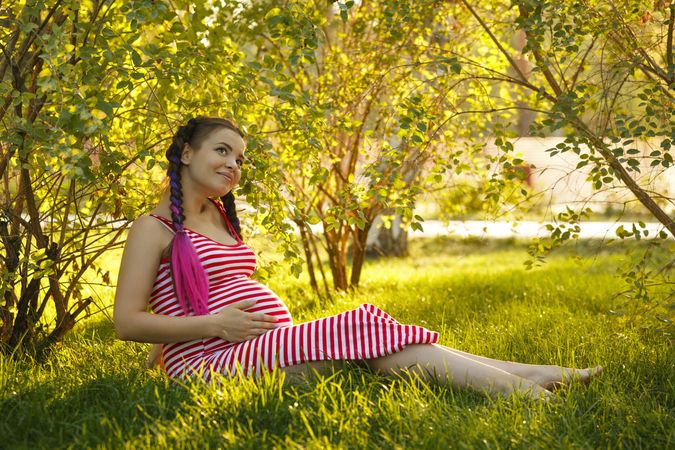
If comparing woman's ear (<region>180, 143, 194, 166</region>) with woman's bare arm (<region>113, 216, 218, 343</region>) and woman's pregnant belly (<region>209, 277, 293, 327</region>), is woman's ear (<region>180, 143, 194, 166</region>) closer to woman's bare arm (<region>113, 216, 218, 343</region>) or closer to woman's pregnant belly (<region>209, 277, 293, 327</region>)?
woman's bare arm (<region>113, 216, 218, 343</region>)

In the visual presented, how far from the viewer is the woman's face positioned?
2961 millimetres

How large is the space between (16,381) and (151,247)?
65 cm

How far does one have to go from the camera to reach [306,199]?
5.27 metres

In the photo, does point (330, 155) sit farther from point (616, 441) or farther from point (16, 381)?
point (616, 441)

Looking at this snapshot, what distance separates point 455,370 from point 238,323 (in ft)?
2.45

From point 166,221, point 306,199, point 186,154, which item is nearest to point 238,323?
point 166,221

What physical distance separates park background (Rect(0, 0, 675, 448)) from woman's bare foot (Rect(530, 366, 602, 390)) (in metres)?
0.09

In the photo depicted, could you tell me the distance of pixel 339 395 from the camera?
2.63 meters

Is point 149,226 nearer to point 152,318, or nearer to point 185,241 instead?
point 185,241

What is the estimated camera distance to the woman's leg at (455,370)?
2.65 metres

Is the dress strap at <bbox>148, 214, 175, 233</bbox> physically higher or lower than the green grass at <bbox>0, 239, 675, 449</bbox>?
higher

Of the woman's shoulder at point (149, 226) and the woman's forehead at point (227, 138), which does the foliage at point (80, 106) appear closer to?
the woman's forehead at point (227, 138)

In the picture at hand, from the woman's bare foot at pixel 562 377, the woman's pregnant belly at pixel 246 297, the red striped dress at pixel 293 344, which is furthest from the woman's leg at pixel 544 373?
the woman's pregnant belly at pixel 246 297

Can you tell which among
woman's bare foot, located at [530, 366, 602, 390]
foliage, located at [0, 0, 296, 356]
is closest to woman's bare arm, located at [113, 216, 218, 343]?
foliage, located at [0, 0, 296, 356]
